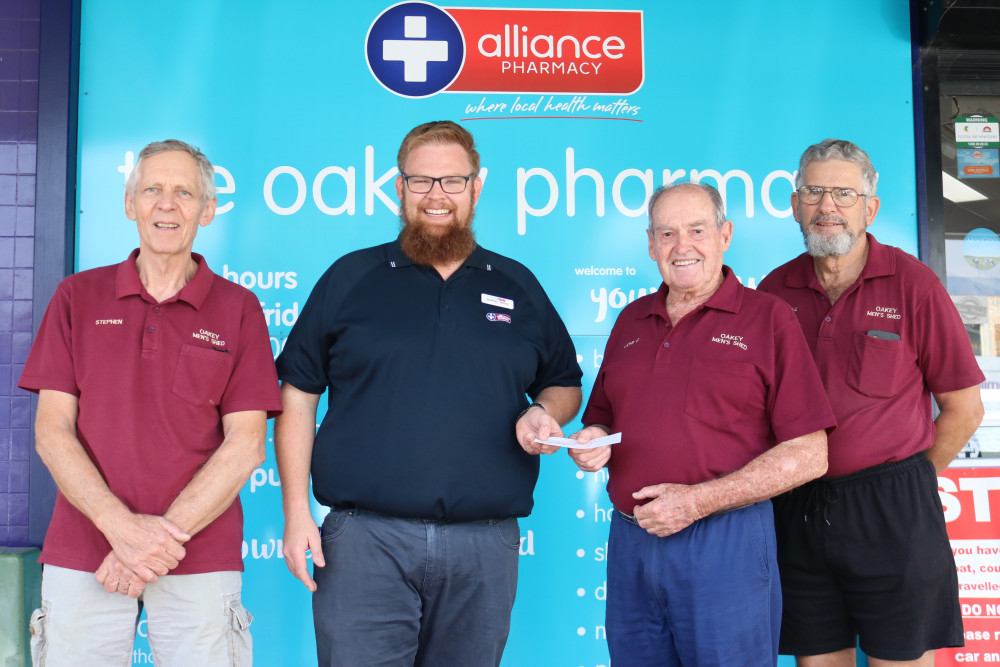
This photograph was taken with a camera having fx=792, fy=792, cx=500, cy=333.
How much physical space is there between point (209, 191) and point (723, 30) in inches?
90.8

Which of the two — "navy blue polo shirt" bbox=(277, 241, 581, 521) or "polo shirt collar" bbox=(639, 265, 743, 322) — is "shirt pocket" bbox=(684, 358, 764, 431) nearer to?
"polo shirt collar" bbox=(639, 265, 743, 322)

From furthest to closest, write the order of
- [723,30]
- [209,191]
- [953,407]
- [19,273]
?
[723,30]
[19,273]
[953,407]
[209,191]

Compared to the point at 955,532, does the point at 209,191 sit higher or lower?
higher

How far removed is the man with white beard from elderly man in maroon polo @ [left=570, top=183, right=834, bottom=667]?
27 cm

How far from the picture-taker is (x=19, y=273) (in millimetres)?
3146

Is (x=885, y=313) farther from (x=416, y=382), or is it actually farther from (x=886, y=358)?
(x=416, y=382)

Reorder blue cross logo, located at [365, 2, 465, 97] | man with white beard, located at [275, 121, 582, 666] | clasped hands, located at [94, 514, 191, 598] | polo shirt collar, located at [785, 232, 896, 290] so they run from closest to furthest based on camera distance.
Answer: clasped hands, located at [94, 514, 191, 598]
man with white beard, located at [275, 121, 582, 666]
polo shirt collar, located at [785, 232, 896, 290]
blue cross logo, located at [365, 2, 465, 97]

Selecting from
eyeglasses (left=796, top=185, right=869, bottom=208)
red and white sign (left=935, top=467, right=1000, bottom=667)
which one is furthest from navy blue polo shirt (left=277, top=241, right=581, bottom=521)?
red and white sign (left=935, top=467, right=1000, bottom=667)

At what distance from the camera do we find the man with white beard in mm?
1991

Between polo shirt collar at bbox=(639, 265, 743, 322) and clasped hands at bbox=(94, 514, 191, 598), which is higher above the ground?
polo shirt collar at bbox=(639, 265, 743, 322)

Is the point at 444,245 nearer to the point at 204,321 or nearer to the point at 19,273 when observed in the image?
the point at 204,321

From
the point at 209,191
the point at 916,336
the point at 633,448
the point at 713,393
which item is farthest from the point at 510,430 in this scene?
the point at 916,336

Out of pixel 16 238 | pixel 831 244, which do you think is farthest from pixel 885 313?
pixel 16 238

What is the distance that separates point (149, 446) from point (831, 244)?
1978 mm
